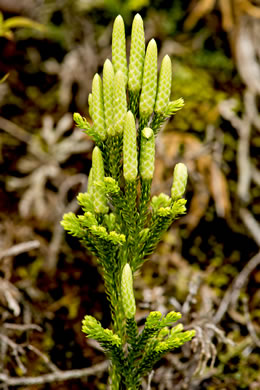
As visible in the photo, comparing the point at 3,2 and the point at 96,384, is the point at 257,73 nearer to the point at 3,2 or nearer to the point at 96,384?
the point at 3,2

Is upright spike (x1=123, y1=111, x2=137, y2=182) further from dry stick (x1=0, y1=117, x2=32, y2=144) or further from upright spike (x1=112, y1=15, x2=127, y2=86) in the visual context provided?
dry stick (x1=0, y1=117, x2=32, y2=144)

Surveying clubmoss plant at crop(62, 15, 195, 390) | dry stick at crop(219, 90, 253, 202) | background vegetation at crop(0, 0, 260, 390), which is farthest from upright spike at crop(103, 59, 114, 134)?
dry stick at crop(219, 90, 253, 202)

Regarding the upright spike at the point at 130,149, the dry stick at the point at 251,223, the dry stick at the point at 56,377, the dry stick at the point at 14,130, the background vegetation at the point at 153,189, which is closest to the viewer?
the upright spike at the point at 130,149

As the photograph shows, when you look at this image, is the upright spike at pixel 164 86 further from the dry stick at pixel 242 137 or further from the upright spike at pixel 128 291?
the dry stick at pixel 242 137

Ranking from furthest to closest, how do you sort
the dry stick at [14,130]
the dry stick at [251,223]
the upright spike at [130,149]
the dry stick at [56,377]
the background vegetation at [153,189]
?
the dry stick at [14,130]
the dry stick at [251,223]
the background vegetation at [153,189]
the dry stick at [56,377]
the upright spike at [130,149]

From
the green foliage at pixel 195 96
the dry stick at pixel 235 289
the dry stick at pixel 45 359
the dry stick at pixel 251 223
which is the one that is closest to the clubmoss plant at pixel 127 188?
the dry stick at pixel 45 359

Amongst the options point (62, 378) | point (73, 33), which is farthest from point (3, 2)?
point (62, 378)

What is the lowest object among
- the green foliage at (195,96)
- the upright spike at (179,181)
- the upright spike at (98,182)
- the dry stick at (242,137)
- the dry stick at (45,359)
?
the dry stick at (45,359)
